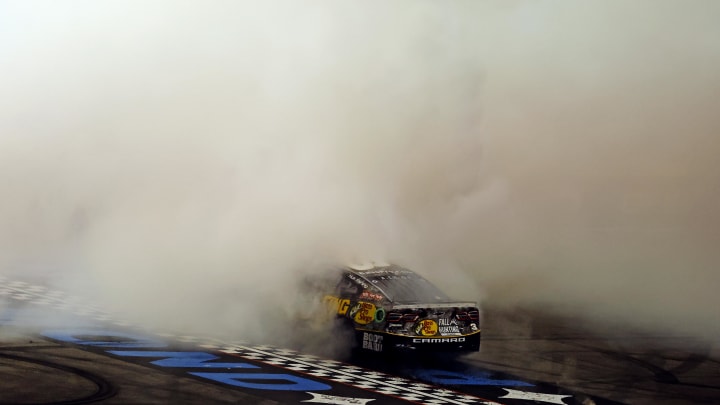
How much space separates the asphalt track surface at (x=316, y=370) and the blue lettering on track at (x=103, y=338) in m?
0.01

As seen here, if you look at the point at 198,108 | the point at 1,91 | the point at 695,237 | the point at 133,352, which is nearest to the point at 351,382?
the point at 133,352

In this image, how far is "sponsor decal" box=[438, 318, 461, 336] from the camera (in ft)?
33.1

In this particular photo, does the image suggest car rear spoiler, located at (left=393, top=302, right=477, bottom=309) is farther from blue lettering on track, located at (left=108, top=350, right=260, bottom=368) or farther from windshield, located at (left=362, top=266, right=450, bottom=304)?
blue lettering on track, located at (left=108, top=350, right=260, bottom=368)

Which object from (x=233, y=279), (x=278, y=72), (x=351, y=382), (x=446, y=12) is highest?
(x=446, y=12)

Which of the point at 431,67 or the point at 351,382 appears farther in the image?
the point at 431,67

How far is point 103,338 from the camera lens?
36.2 feet

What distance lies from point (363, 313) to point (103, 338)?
11.0ft

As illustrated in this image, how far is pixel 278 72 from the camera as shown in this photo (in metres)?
15.1

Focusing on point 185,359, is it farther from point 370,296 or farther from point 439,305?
point 439,305

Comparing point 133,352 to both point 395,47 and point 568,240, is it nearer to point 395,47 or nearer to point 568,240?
point 395,47

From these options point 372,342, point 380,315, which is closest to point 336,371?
point 372,342

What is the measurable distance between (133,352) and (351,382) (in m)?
2.73

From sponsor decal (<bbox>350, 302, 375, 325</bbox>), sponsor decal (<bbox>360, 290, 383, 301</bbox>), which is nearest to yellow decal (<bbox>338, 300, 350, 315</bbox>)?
sponsor decal (<bbox>350, 302, 375, 325</bbox>)

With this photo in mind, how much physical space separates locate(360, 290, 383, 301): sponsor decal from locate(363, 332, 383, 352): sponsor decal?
0.42 m
